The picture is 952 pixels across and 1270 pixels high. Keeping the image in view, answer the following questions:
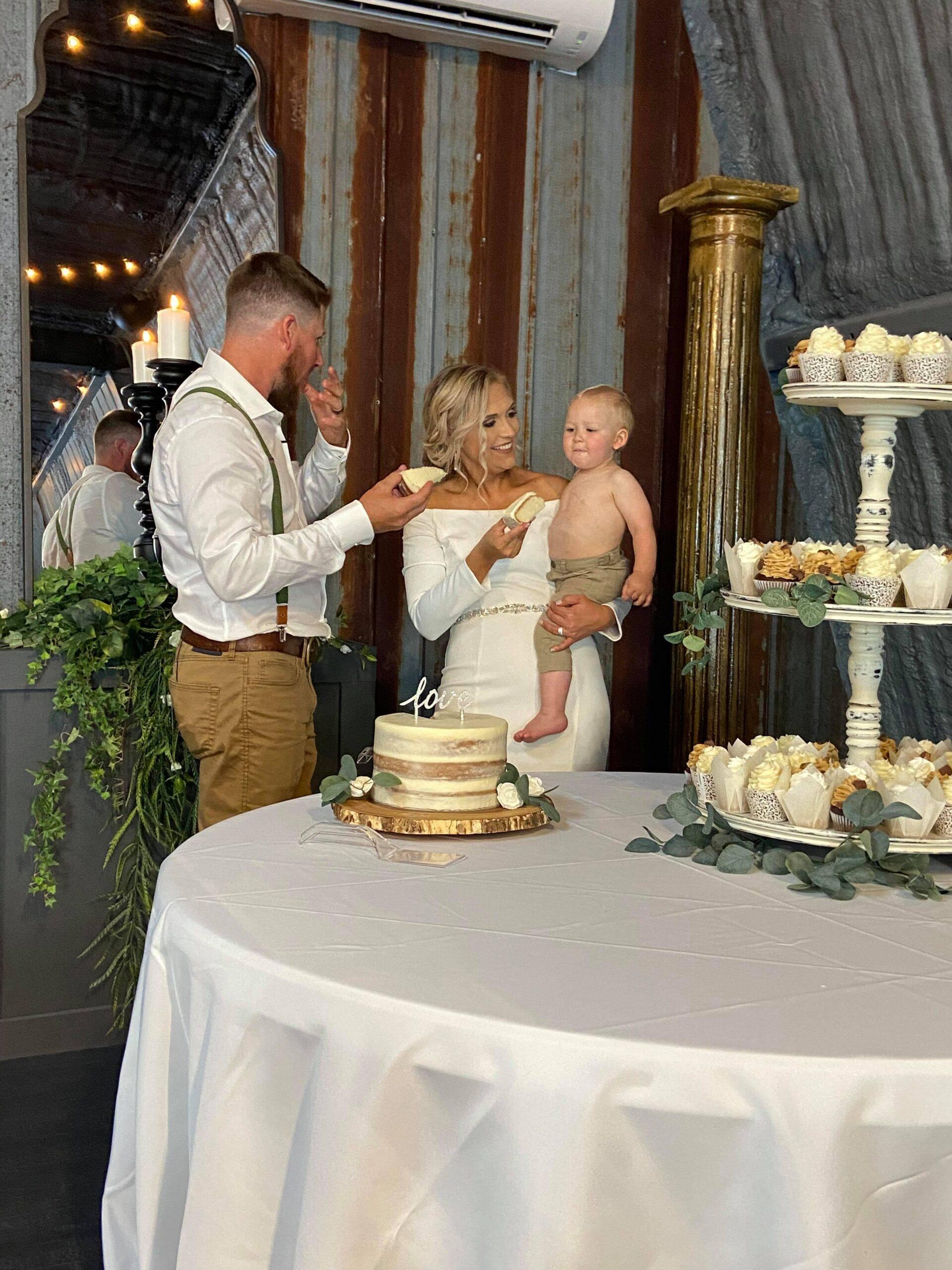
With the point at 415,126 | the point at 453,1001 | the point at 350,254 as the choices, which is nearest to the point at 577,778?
the point at 453,1001

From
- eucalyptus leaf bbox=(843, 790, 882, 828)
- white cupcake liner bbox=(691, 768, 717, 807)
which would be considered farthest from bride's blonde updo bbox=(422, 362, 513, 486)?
eucalyptus leaf bbox=(843, 790, 882, 828)

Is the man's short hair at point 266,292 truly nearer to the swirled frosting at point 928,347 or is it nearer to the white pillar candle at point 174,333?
the white pillar candle at point 174,333

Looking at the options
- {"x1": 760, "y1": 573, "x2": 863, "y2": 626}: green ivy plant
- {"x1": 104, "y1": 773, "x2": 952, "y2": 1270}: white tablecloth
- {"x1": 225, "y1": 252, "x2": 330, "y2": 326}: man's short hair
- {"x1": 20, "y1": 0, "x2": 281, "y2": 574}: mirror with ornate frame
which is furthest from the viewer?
{"x1": 20, "y1": 0, "x2": 281, "y2": 574}: mirror with ornate frame

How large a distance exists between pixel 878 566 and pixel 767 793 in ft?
1.15

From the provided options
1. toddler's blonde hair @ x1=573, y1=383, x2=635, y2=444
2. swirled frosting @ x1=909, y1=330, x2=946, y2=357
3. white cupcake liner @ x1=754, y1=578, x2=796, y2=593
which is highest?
toddler's blonde hair @ x1=573, y1=383, x2=635, y2=444

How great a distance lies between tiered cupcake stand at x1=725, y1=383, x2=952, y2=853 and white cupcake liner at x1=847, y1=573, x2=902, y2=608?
0.02 metres

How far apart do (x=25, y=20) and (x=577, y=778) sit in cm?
243

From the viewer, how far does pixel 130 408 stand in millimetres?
3316

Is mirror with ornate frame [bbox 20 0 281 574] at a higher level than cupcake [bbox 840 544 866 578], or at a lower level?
higher

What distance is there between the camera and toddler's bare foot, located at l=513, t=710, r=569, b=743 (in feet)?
9.36

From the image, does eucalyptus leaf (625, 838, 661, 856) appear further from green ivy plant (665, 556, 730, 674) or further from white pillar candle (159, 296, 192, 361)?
white pillar candle (159, 296, 192, 361)

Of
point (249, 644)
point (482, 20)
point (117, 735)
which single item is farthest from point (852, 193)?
point (117, 735)

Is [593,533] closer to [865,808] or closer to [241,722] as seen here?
[241,722]

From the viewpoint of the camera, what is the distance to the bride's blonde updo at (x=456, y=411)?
117 inches
